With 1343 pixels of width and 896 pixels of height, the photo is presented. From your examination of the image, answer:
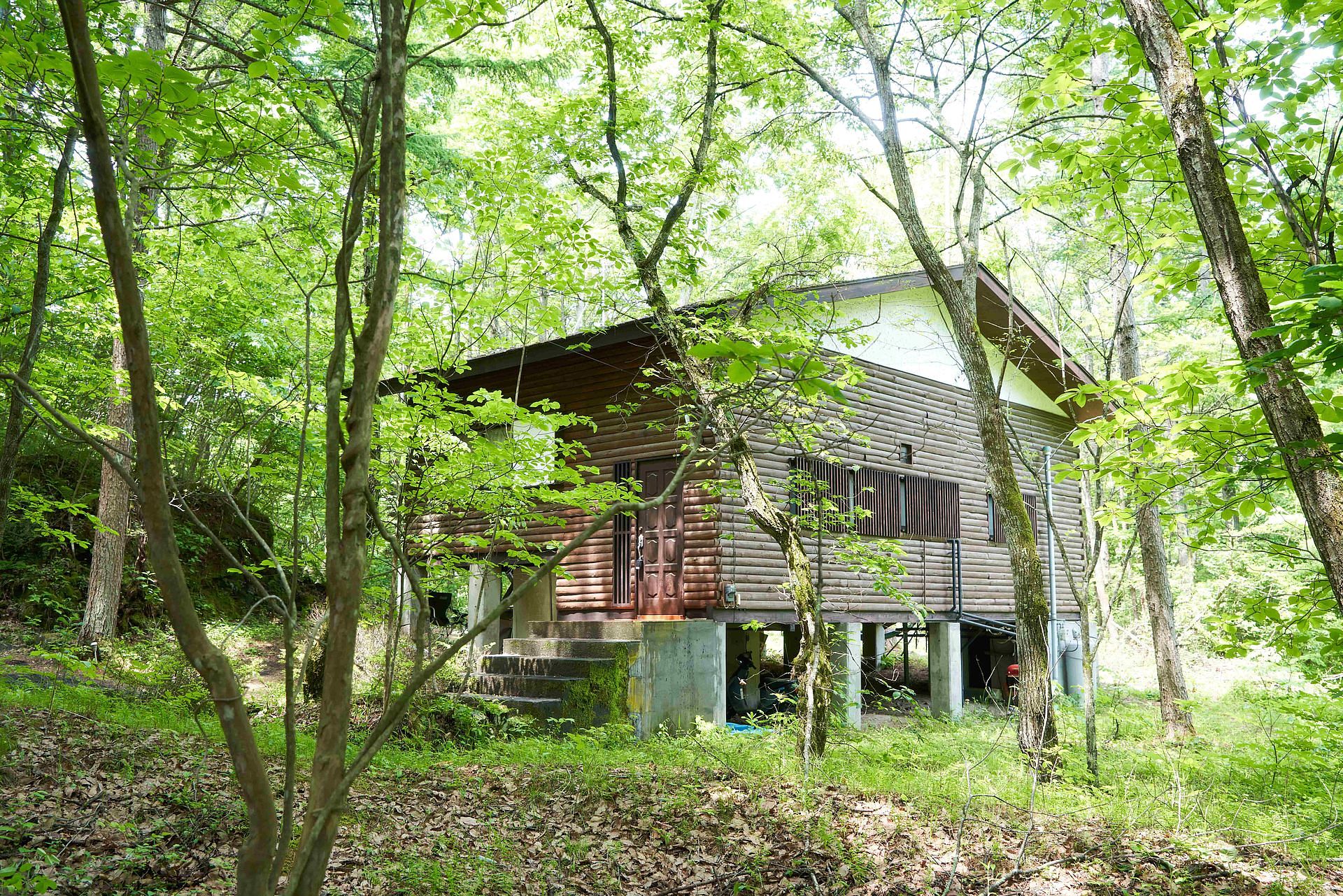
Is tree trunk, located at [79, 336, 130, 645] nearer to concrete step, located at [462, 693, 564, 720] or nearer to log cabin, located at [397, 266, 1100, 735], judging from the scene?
log cabin, located at [397, 266, 1100, 735]

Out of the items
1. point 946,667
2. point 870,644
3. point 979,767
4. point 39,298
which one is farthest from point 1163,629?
point 39,298

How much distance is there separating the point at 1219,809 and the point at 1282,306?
4.06 metres

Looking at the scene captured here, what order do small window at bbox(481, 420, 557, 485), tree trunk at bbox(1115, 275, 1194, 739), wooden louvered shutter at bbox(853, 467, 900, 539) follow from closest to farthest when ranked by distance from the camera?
small window at bbox(481, 420, 557, 485) < tree trunk at bbox(1115, 275, 1194, 739) < wooden louvered shutter at bbox(853, 467, 900, 539)

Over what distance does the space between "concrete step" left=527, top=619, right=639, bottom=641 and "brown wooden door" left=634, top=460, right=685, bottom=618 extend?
417 millimetres

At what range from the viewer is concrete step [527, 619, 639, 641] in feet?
34.4

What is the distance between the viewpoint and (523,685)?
9727mm

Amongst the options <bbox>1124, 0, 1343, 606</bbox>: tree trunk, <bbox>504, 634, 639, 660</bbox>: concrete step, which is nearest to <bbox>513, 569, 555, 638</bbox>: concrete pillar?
<bbox>504, 634, 639, 660</bbox>: concrete step

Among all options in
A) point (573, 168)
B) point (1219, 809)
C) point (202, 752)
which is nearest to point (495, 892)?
point (202, 752)

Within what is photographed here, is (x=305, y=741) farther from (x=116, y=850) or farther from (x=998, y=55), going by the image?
(x=998, y=55)

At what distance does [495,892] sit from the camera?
13.8ft

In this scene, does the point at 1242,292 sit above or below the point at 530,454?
above

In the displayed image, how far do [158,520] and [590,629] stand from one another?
9.68m

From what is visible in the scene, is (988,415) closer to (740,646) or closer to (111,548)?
(740,646)

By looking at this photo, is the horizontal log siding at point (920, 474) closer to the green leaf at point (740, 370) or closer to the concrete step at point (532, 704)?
the concrete step at point (532, 704)
